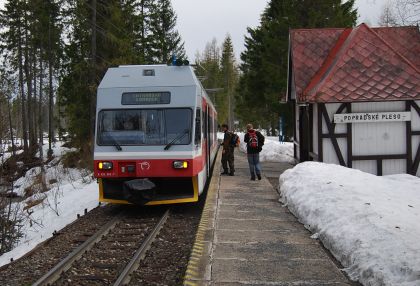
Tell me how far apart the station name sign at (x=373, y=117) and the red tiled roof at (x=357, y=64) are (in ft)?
1.62

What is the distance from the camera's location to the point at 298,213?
877 cm

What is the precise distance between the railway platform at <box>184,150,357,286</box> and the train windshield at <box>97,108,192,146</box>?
1653mm

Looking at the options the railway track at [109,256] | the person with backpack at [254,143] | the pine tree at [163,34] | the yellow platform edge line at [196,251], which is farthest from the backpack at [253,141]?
the pine tree at [163,34]

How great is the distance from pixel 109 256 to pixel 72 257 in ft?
1.84

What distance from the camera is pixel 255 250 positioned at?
6516 millimetres

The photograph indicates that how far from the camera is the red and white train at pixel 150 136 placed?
9.70 meters

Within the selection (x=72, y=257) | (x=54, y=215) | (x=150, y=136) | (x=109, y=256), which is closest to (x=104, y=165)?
(x=150, y=136)

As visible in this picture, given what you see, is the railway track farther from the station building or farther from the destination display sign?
the station building

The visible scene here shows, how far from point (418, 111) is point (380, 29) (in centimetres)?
438

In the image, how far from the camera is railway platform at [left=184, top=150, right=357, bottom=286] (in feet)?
17.6

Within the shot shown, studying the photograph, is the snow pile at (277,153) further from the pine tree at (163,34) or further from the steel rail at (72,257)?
the pine tree at (163,34)

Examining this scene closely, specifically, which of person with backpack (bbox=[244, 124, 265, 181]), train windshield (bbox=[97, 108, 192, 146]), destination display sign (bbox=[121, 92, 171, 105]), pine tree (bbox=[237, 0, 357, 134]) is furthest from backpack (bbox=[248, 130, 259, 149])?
pine tree (bbox=[237, 0, 357, 134])

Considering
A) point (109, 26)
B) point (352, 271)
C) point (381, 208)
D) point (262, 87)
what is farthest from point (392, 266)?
point (262, 87)

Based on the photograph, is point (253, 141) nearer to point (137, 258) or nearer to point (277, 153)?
point (137, 258)
